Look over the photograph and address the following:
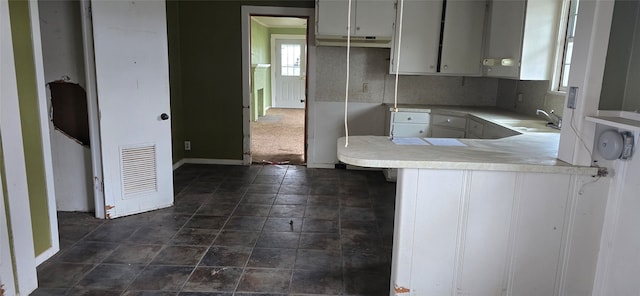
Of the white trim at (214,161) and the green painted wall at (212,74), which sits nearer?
the green painted wall at (212,74)

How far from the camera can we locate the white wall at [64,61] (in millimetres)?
3211

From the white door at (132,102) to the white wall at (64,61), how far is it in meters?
0.26

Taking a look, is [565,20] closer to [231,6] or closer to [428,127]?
[428,127]

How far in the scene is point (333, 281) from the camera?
8.14 ft

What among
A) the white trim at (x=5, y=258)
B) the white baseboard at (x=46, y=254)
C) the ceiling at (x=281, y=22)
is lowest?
the white baseboard at (x=46, y=254)

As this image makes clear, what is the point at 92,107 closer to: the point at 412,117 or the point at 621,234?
the point at 412,117

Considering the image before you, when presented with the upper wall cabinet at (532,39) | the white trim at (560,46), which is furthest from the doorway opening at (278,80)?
the white trim at (560,46)

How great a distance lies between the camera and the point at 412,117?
4.50 m

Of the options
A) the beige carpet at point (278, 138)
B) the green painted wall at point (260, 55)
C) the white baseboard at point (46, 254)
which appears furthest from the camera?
the green painted wall at point (260, 55)

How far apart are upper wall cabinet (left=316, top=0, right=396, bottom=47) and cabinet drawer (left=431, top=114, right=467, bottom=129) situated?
3.34 feet

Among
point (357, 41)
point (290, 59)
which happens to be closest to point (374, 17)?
point (357, 41)

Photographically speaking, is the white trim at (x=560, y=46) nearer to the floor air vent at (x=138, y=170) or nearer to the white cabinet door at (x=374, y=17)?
the white cabinet door at (x=374, y=17)

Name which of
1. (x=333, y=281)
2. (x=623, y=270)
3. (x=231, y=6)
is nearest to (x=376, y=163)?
(x=333, y=281)

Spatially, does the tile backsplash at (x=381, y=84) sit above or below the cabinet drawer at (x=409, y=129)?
above
